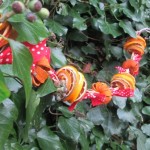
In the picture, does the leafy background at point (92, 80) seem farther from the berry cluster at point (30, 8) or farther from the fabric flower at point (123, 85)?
the berry cluster at point (30, 8)

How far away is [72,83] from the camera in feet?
2.49

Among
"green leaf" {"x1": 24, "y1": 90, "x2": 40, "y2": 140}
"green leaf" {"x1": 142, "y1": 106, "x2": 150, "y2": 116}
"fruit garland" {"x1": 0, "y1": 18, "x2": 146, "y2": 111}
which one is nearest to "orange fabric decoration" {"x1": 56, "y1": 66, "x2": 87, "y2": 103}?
"fruit garland" {"x1": 0, "y1": 18, "x2": 146, "y2": 111}

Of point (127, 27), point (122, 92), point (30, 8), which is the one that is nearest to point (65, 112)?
point (122, 92)

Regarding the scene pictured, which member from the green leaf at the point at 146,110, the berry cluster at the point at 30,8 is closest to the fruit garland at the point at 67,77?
the berry cluster at the point at 30,8

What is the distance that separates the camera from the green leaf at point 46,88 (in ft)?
2.27

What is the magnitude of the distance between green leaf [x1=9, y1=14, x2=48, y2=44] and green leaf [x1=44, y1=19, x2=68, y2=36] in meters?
0.36

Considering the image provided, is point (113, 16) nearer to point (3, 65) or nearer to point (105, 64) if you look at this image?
point (105, 64)

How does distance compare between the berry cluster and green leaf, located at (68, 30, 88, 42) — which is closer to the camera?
the berry cluster

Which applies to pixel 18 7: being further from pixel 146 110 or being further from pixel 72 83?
pixel 146 110

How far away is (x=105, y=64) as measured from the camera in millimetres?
1184

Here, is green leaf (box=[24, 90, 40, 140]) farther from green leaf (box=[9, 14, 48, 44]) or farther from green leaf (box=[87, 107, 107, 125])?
green leaf (box=[87, 107, 107, 125])

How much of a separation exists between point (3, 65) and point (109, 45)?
1.78 ft

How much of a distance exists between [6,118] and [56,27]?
Result: 40 cm

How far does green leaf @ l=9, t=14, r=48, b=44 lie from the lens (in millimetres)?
590
